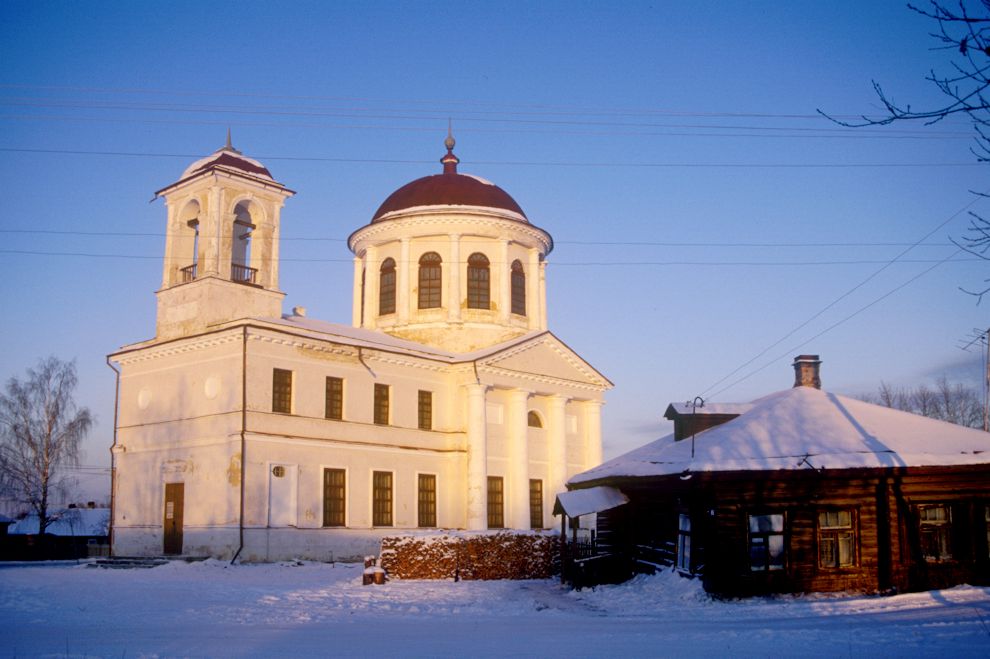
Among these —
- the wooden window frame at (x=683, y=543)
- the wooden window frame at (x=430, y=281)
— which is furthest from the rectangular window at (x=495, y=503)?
the wooden window frame at (x=683, y=543)

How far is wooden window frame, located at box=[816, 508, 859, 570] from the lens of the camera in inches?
755

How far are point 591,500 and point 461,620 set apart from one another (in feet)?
23.3

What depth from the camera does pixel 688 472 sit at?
1891 centimetres

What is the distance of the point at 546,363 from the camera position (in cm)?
4047

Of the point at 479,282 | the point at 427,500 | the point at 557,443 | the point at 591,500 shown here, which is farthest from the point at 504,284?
the point at 591,500

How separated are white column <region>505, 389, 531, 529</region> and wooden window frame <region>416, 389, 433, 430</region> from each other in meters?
3.44

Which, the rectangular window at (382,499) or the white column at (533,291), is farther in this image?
the white column at (533,291)

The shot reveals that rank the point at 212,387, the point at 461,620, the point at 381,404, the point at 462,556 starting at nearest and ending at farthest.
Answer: the point at 461,620
the point at 462,556
the point at 212,387
the point at 381,404

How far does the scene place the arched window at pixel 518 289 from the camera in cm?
4284

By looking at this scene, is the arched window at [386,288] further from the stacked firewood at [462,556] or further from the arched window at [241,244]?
the stacked firewood at [462,556]

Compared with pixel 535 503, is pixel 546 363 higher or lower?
higher

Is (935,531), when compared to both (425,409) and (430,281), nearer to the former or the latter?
(425,409)

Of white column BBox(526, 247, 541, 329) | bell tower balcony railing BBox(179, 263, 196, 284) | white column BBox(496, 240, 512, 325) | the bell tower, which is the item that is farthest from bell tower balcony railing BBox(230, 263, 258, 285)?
white column BBox(526, 247, 541, 329)

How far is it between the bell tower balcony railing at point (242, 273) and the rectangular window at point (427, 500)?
31.2ft
